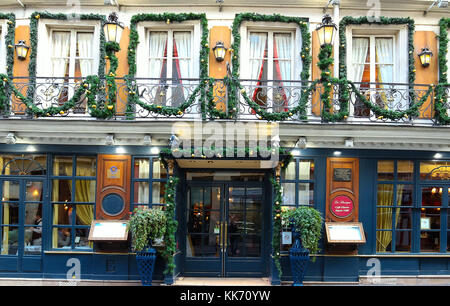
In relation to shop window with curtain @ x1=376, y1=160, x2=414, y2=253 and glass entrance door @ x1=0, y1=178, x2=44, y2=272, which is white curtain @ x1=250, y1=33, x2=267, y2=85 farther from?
glass entrance door @ x1=0, y1=178, x2=44, y2=272

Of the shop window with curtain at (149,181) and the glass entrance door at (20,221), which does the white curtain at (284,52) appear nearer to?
the shop window with curtain at (149,181)

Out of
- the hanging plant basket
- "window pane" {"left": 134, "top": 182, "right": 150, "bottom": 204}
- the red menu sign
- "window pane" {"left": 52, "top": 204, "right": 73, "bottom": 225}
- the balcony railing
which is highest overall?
the balcony railing

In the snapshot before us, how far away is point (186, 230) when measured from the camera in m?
9.41

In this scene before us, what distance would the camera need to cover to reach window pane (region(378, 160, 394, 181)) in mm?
9336

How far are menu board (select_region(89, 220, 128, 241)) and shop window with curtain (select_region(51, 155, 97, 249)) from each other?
0.45 m

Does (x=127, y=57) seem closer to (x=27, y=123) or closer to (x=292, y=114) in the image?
(x=27, y=123)

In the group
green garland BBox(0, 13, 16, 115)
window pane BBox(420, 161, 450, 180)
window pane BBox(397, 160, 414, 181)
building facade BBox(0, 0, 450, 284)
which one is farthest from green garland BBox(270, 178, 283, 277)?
green garland BBox(0, 13, 16, 115)

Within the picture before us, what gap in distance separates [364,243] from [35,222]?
7.83m

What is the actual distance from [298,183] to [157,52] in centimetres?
478

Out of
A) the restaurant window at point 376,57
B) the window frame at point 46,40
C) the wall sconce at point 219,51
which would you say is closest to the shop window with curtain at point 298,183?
the restaurant window at point 376,57

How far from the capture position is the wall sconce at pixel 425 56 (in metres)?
9.34

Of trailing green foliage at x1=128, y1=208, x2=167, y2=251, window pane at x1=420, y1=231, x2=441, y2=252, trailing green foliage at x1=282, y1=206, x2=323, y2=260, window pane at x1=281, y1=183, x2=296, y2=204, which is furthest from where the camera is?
window pane at x1=420, y1=231, x2=441, y2=252

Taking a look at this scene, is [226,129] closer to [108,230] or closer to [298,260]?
[298,260]

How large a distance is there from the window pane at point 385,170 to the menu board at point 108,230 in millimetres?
6158
